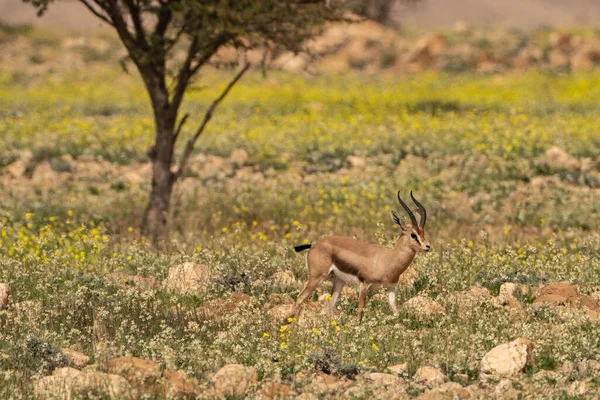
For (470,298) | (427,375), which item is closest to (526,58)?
(470,298)

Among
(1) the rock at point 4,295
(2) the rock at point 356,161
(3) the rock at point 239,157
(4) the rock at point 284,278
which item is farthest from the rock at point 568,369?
(3) the rock at point 239,157

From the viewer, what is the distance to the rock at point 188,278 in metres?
10.5

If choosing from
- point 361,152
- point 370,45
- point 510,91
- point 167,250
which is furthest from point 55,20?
point 167,250

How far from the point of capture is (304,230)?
14344mm

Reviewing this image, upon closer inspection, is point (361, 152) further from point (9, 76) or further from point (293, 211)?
point (9, 76)

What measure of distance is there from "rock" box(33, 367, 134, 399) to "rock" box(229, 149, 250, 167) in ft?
46.4

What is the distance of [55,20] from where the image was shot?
118 m

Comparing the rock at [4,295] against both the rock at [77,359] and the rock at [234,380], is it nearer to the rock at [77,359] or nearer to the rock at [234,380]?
the rock at [77,359]

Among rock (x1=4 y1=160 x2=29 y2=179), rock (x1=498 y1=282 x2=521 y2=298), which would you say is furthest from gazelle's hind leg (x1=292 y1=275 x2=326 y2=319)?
rock (x1=4 y1=160 x2=29 y2=179)

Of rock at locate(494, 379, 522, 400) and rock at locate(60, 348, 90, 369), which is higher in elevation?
rock at locate(494, 379, 522, 400)

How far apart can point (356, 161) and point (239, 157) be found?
2.68 meters

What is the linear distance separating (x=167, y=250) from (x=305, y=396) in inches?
239

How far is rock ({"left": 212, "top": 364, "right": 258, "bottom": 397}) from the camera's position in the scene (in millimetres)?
7441

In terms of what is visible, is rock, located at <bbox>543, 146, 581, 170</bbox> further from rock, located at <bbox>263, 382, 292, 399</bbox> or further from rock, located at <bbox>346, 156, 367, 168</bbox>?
rock, located at <bbox>263, 382, 292, 399</bbox>
